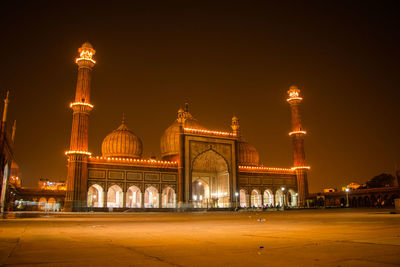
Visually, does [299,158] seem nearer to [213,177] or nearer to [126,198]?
[213,177]

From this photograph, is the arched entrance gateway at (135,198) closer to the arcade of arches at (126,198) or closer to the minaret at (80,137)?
the arcade of arches at (126,198)

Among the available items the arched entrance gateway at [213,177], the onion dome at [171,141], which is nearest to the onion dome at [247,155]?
the arched entrance gateway at [213,177]

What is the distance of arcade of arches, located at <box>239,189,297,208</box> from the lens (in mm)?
43938

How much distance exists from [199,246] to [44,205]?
41.1 m

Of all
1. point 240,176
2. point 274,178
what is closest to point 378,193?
point 274,178

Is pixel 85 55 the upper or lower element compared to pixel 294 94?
upper

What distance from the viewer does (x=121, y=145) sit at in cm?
4062

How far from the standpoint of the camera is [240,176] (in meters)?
42.5

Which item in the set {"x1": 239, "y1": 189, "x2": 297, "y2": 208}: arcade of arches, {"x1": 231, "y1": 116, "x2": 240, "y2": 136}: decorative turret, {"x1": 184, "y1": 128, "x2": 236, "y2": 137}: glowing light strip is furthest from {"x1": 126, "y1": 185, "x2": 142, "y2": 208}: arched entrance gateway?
{"x1": 231, "y1": 116, "x2": 240, "y2": 136}: decorative turret

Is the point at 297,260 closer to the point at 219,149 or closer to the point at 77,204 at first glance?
the point at 77,204

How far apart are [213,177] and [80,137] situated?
668 inches

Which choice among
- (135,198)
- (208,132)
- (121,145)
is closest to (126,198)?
(135,198)

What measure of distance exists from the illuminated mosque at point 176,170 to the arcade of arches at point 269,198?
0.40 feet

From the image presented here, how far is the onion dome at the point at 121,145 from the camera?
40.6 metres
